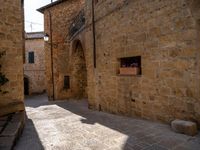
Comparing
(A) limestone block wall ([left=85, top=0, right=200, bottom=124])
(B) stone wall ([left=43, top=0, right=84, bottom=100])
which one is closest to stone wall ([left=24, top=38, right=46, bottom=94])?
(B) stone wall ([left=43, top=0, right=84, bottom=100])

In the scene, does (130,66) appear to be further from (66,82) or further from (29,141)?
(66,82)

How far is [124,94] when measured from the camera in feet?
21.2

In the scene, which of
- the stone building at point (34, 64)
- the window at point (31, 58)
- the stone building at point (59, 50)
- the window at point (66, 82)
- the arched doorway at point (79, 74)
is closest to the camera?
the arched doorway at point (79, 74)

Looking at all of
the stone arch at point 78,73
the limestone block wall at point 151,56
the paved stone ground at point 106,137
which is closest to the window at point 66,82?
the stone arch at point 78,73

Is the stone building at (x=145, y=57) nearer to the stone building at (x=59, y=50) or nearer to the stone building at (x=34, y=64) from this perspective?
the stone building at (x=59, y=50)

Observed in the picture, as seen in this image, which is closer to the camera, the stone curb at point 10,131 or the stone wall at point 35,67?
the stone curb at point 10,131

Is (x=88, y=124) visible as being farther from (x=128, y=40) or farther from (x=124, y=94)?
(x=128, y=40)

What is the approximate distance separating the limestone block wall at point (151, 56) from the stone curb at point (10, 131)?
3.19 meters

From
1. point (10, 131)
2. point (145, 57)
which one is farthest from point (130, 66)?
point (10, 131)

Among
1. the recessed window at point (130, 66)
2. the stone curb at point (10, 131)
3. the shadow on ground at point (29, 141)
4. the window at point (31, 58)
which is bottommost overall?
the shadow on ground at point (29, 141)

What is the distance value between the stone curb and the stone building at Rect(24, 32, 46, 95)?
17044mm

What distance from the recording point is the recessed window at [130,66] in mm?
5932

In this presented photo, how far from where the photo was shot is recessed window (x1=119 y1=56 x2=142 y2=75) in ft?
19.5

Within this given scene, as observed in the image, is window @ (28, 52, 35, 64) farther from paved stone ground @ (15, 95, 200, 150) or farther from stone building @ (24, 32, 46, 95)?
paved stone ground @ (15, 95, 200, 150)
